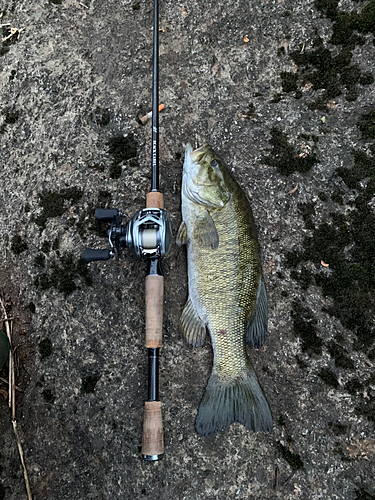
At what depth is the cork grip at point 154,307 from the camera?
312cm

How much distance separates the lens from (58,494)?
3184mm

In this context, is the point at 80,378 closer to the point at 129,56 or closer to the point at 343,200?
the point at 343,200

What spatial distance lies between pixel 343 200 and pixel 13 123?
12.1ft

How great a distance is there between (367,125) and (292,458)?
10.6ft

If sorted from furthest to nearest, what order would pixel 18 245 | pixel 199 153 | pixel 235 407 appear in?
pixel 18 245 → pixel 199 153 → pixel 235 407

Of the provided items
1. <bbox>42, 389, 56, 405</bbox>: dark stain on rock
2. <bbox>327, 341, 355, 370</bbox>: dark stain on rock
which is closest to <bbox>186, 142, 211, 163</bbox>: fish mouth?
<bbox>327, 341, 355, 370</bbox>: dark stain on rock

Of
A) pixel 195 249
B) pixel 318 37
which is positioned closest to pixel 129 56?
pixel 318 37

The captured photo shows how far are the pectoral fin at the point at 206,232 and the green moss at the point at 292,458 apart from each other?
73.7 inches

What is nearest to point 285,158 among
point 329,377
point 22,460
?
point 329,377

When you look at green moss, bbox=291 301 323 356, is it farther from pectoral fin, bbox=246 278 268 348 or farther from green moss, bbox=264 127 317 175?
green moss, bbox=264 127 317 175

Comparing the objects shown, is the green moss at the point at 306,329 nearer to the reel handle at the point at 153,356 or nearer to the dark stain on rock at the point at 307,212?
the dark stain on rock at the point at 307,212

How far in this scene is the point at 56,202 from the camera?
373cm

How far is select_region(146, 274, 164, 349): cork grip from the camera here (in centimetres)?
312

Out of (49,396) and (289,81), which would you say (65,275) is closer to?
(49,396)
